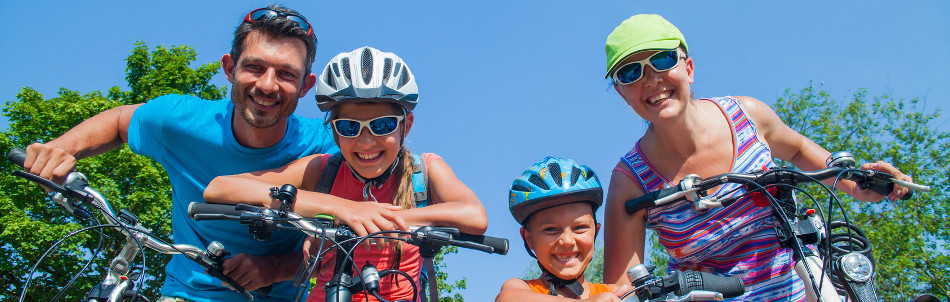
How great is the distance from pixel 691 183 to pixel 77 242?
64.8 feet

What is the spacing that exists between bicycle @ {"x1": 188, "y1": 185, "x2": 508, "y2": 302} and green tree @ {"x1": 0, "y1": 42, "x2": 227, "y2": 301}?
55.3 feet

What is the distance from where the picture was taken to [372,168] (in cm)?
378

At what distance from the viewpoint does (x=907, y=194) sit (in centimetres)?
338

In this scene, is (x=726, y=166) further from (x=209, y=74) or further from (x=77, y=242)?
(x=209, y=74)

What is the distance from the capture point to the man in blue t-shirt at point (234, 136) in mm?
4285

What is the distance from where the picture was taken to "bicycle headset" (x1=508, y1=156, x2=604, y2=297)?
3.78 meters

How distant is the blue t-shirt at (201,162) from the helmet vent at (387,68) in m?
0.98

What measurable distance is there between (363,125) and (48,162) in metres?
1.64

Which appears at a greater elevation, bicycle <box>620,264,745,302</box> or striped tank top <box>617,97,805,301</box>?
striped tank top <box>617,97,805,301</box>

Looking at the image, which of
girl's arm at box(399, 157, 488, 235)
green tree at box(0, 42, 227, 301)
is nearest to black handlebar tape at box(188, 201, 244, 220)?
girl's arm at box(399, 157, 488, 235)

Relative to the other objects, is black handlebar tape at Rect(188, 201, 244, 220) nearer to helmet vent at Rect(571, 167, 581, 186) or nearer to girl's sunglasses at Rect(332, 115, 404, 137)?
girl's sunglasses at Rect(332, 115, 404, 137)

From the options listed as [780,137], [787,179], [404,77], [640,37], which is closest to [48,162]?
[404,77]

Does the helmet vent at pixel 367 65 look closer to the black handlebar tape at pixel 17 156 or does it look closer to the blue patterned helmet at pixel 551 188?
the blue patterned helmet at pixel 551 188

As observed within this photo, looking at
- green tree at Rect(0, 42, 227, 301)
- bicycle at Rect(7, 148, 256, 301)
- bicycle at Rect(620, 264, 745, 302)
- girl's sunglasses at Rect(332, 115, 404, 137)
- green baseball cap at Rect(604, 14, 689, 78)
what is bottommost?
bicycle at Rect(620, 264, 745, 302)
